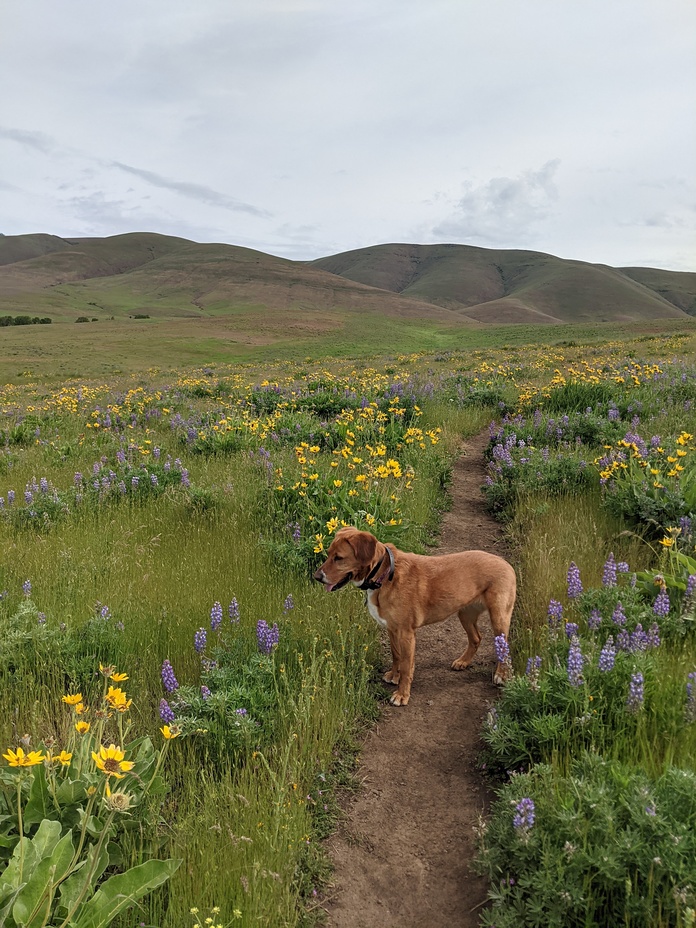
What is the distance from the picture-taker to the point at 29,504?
643cm

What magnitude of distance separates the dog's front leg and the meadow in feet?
0.63

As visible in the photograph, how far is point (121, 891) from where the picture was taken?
84.8 inches

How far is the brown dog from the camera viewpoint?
3775 mm

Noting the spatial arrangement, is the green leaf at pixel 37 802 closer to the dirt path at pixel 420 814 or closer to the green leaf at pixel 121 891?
the green leaf at pixel 121 891

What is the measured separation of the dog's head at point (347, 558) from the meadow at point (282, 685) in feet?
1.82

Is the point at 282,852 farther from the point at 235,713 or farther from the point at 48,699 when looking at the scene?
the point at 48,699

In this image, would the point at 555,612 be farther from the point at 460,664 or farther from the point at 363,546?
the point at 363,546

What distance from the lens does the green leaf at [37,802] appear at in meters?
2.37

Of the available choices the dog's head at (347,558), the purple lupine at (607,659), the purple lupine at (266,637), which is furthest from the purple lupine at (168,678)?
the purple lupine at (607,659)

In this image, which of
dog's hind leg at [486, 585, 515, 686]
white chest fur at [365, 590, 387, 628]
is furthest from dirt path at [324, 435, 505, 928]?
white chest fur at [365, 590, 387, 628]

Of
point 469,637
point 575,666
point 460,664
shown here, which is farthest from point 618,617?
point 460,664

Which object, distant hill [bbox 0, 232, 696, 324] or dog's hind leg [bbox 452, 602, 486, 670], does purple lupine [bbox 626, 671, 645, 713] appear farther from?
distant hill [bbox 0, 232, 696, 324]

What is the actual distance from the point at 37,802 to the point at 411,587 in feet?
8.05

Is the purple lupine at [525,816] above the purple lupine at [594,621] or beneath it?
beneath
